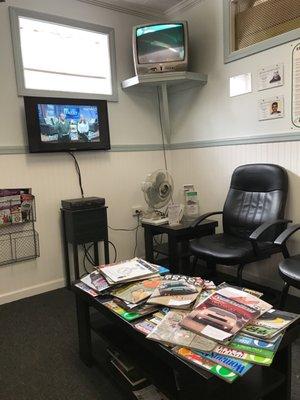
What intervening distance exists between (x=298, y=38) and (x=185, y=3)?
4.14ft

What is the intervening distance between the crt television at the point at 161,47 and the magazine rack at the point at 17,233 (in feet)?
4.94

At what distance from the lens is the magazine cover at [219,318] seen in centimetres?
108

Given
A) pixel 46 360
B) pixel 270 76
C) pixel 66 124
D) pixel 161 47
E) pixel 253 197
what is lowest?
pixel 46 360

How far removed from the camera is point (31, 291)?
2.68 metres

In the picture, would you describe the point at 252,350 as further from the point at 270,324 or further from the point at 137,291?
the point at 137,291

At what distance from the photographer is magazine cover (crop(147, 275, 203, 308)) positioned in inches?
51.5

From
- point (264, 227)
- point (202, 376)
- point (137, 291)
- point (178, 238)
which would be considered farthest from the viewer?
point (178, 238)

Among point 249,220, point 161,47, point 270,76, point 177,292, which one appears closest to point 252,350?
point 177,292

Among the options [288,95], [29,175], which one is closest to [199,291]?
[288,95]

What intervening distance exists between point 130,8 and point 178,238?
2195 mm

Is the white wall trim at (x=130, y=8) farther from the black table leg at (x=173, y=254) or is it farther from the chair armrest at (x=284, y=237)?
the chair armrest at (x=284, y=237)

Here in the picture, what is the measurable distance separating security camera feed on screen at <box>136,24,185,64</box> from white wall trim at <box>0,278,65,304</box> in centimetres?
206

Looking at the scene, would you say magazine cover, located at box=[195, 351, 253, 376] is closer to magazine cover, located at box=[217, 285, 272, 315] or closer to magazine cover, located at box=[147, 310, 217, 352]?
magazine cover, located at box=[147, 310, 217, 352]

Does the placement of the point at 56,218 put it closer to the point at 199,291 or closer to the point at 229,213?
A: the point at 229,213
